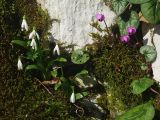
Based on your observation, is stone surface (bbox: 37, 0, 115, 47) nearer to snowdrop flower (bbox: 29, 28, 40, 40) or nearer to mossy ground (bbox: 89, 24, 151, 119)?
mossy ground (bbox: 89, 24, 151, 119)

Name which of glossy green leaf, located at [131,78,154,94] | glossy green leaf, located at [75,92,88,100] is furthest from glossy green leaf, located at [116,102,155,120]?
glossy green leaf, located at [75,92,88,100]

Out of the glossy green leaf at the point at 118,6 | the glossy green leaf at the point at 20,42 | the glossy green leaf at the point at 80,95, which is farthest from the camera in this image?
the glossy green leaf at the point at 118,6

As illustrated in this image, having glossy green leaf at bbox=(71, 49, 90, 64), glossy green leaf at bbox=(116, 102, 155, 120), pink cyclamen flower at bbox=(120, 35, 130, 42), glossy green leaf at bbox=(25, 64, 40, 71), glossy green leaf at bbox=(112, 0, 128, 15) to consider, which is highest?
glossy green leaf at bbox=(112, 0, 128, 15)

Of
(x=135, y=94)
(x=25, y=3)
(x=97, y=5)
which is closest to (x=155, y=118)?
(x=135, y=94)

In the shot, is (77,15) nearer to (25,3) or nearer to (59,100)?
(25,3)

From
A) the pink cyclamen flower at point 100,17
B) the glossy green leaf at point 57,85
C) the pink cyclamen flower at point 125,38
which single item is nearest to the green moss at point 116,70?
the pink cyclamen flower at point 125,38

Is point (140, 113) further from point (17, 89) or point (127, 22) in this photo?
point (17, 89)

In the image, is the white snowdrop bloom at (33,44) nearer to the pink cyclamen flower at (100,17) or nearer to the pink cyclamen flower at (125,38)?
the pink cyclamen flower at (100,17)
